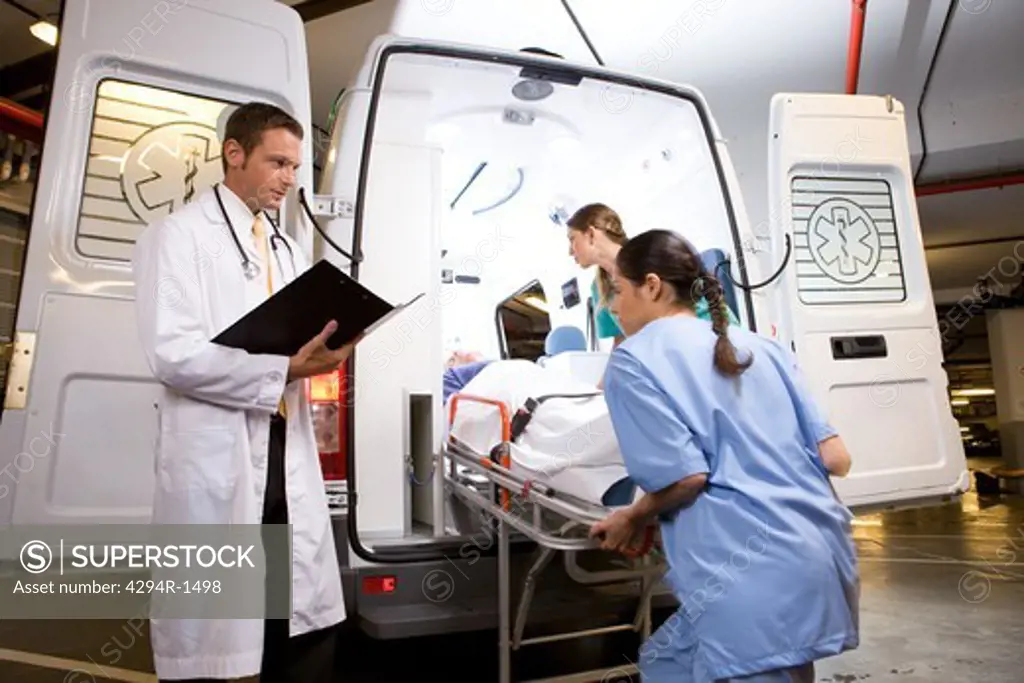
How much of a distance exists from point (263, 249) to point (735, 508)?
1.41 meters

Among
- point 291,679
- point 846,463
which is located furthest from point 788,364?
point 291,679

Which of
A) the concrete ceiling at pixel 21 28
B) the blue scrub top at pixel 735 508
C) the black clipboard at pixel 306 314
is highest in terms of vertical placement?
the concrete ceiling at pixel 21 28

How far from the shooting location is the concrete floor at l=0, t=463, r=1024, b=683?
7.65 ft

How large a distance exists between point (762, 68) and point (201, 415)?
16.8 ft

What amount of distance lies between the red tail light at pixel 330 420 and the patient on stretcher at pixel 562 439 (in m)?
0.55

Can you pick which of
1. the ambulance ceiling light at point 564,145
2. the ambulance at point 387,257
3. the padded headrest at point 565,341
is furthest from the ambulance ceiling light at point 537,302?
the ambulance at point 387,257

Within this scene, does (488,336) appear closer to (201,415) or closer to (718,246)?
(718,246)

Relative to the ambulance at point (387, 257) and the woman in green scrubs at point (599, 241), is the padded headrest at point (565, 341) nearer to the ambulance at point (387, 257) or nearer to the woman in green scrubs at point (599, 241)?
the ambulance at point (387, 257)

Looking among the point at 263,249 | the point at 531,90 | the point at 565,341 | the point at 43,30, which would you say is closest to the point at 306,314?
the point at 263,249

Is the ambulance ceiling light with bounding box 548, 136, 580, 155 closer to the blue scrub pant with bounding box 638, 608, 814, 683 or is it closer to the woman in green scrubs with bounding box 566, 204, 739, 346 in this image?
the woman in green scrubs with bounding box 566, 204, 739, 346

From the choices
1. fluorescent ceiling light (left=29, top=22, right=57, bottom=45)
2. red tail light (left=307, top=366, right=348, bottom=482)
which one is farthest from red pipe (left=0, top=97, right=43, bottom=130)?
red tail light (left=307, top=366, right=348, bottom=482)

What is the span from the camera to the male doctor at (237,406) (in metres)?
1.55

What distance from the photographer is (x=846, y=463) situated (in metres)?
1.61

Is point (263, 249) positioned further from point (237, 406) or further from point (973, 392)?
point (973, 392)
